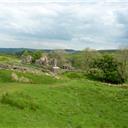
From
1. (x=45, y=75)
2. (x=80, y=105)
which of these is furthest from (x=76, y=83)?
(x=80, y=105)

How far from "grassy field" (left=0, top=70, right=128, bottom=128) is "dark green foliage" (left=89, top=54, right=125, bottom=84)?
47.4 m

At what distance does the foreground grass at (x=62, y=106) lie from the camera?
28839mm

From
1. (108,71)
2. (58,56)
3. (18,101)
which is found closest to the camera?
(18,101)

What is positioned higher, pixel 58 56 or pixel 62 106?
pixel 58 56

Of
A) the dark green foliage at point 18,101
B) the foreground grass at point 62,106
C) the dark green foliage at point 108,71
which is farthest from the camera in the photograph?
the dark green foliage at point 108,71

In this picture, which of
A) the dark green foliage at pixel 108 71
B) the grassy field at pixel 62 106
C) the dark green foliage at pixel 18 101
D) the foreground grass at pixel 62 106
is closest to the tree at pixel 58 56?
the dark green foliage at pixel 108 71

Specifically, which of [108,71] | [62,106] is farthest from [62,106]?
[108,71]

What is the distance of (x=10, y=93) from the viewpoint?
33.2m

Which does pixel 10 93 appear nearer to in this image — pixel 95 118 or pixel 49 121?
pixel 49 121

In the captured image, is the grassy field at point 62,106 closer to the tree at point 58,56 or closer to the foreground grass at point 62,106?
the foreground grass at point 62,106

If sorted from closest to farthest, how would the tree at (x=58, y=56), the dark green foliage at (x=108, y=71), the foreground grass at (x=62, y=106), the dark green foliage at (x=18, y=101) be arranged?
the foreground grass at (x=62, y=106) < the dark green foliage at (x=18, y=101) < the dark green foliage at (x=108, y=71) < the tree at (x=58, y=56)

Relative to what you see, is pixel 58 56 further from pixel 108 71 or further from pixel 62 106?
pixel 62 106

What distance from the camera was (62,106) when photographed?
33.4 m

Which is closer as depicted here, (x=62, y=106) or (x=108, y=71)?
(x=62, y=106)
